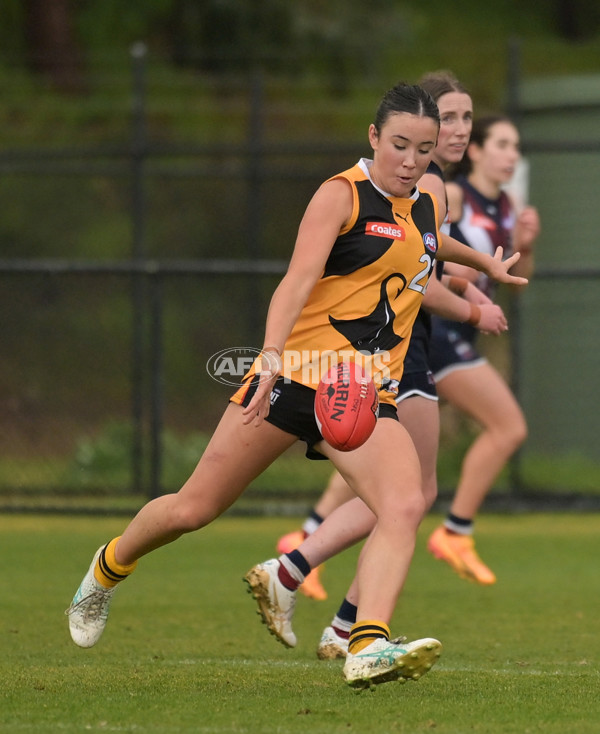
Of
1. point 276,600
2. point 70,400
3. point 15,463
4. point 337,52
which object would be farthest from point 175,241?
point 276,600

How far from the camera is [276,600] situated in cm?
595

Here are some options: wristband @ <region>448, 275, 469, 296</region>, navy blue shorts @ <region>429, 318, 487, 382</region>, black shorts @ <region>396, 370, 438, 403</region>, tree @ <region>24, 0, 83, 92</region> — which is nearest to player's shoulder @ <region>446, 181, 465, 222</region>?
navy blue shorts @ <region>429, 318, 487, 382</region>

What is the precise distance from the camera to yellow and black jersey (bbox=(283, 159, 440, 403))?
16.7 ft

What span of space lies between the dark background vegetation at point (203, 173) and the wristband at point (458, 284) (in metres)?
6.20

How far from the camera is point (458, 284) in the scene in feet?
20.8

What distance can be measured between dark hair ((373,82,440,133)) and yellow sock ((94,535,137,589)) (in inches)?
74.5

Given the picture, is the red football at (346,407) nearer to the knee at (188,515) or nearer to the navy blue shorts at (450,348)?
the knee at (188,515)

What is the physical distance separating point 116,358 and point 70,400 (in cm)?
159

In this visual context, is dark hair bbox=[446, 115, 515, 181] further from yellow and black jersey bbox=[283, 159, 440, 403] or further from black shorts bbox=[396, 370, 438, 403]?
yellow and black jersey bbox=[283, 159, 440, 403]

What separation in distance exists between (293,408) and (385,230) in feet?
2.28

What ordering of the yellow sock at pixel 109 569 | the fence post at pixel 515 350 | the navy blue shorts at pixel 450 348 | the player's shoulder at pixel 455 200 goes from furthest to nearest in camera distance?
1. the fence post at pixel 515 350
2. the navy blue shorts at pixel 450 348
3. the player's shoulder at pixel 455 200
4. the yellow sock at pixel 109 569

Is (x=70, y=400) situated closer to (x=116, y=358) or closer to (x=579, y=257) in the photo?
(x=116, y=358)

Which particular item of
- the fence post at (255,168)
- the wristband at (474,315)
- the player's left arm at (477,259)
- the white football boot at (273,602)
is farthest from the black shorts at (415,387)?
the fence post at (255,168)

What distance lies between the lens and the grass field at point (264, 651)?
4629 millimetres
